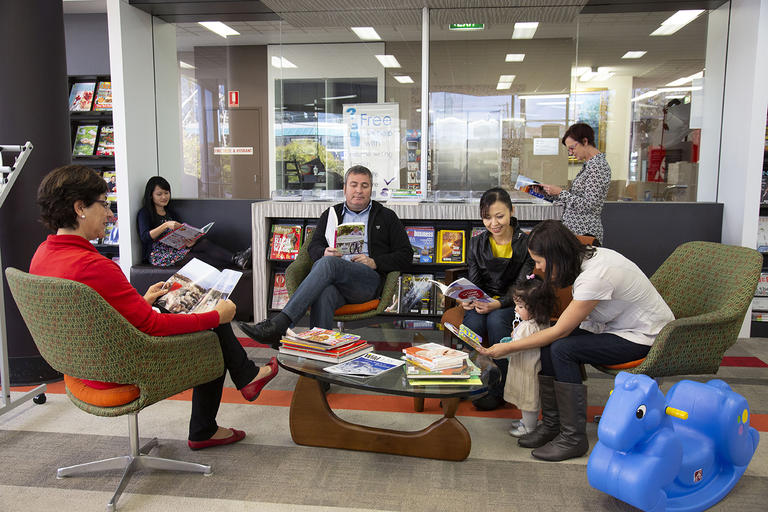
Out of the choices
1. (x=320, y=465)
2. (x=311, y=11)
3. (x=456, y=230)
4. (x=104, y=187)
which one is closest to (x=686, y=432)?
(x=320, y=465)

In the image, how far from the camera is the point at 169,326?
7.95 ft

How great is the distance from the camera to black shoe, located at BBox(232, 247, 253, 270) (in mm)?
5387

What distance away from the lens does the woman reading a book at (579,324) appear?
2.72 meters

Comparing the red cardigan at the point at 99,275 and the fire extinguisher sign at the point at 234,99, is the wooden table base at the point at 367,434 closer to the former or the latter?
the red cardigan at the point at 99,275

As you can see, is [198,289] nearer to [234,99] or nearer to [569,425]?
[569,425]

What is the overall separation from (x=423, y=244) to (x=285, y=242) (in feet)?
3.96

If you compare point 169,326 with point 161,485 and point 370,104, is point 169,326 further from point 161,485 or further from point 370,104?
point 370,104

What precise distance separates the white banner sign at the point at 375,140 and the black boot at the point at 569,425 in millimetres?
3774

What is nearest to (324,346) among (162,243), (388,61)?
(162,243)

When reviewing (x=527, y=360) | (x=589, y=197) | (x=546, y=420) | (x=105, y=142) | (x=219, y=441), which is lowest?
(x=219, y=441)

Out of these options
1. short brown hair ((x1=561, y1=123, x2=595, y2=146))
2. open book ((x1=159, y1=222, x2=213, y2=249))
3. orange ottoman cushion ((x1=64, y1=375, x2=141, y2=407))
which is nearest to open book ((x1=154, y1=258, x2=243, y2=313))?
orange ottoman cushion ((x1=64, y1=375, x2=141, y2=407))

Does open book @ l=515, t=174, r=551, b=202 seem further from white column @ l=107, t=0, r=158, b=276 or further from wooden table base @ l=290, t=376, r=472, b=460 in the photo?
white column @ l=107, t=0, r=158, b=276

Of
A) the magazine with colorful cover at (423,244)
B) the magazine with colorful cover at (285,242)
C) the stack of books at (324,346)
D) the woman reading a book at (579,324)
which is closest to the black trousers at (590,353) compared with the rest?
the woman reading a book at (579,324)

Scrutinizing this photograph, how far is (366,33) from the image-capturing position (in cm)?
626
